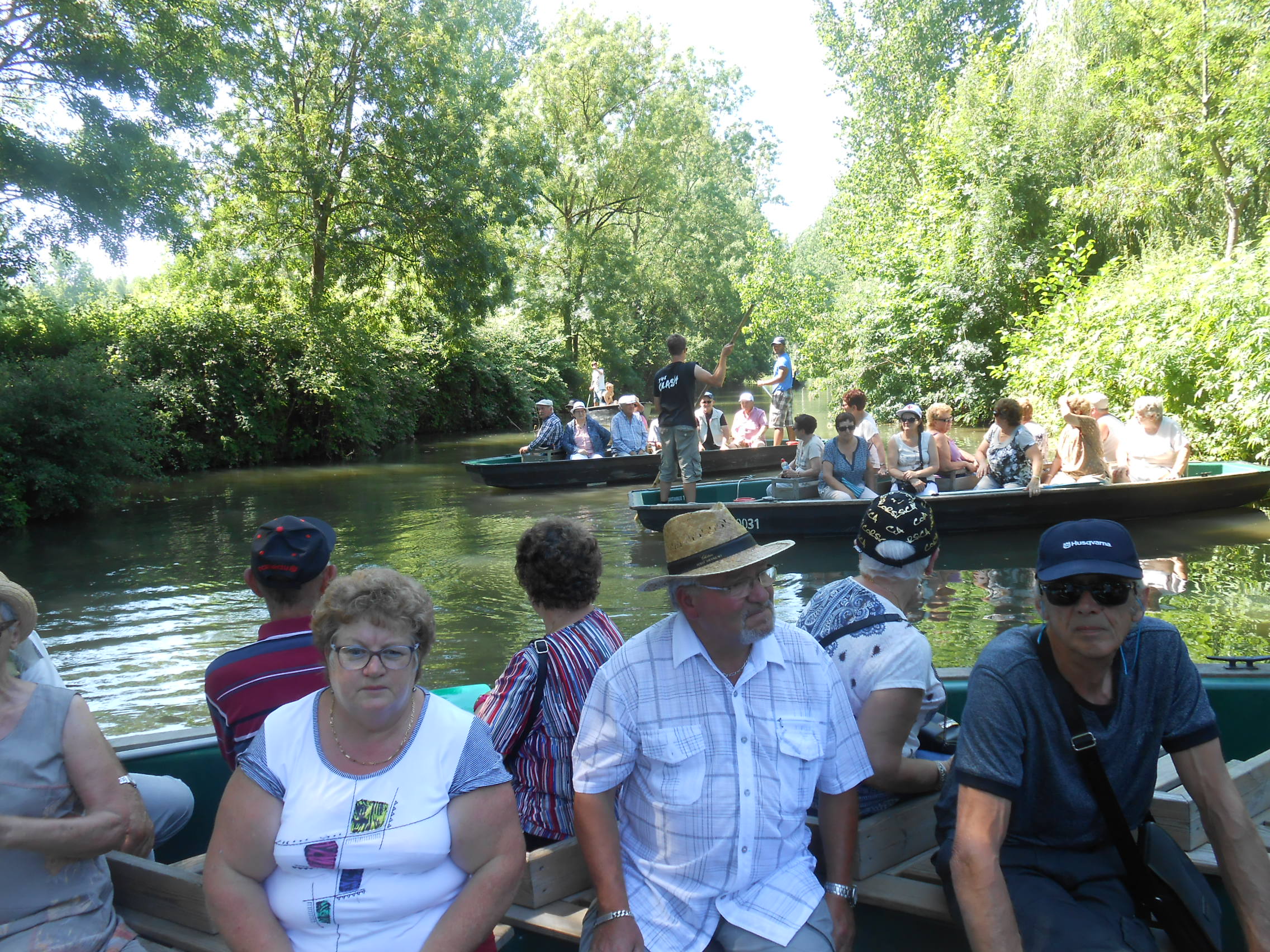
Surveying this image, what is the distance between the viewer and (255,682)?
2.57 m

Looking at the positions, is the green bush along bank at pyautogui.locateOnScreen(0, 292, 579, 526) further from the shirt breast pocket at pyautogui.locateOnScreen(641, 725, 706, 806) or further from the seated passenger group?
the shirt breast pocket at pyautogui.locateOnScreen(641, 725, 706, 806)

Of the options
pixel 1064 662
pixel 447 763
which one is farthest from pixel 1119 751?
pixel 447 763

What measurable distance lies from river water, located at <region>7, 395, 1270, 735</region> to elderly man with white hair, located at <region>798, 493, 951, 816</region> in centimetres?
346

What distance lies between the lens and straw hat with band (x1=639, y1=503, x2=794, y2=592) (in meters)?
2.29

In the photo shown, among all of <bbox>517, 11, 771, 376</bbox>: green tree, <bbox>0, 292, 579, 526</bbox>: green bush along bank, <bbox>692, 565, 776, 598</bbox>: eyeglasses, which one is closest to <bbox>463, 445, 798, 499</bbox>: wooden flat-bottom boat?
<bbox>0, 292, 579, 526</bbox>: green bush along bank

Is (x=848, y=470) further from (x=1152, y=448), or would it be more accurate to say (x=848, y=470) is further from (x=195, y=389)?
(x=195, y=389)

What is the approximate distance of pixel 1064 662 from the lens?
2.06 meters

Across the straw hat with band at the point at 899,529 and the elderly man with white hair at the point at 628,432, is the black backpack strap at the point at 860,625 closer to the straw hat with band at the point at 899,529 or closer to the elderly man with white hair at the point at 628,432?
the straw hat with band at the point at 899,529

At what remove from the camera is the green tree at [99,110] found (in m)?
13.6

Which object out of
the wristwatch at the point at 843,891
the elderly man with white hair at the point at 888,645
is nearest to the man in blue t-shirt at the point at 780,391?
the elderly man with white hair at the point at 888,645

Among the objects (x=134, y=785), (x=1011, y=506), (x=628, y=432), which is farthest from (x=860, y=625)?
(x=628, y=432)

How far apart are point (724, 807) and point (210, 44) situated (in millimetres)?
17958

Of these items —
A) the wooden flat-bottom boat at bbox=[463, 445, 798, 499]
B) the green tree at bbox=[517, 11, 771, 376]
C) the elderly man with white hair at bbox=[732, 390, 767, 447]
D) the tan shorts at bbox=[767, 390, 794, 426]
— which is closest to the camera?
the wooden flat-bottom boat at bbox=[463, 445, 798, 499]

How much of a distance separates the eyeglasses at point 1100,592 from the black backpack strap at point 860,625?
0.59m
